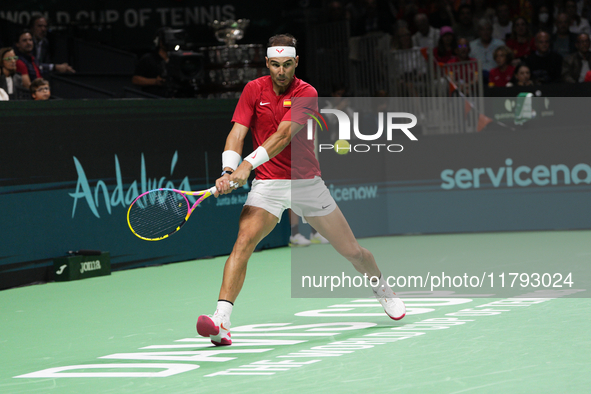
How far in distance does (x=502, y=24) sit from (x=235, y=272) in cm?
1160

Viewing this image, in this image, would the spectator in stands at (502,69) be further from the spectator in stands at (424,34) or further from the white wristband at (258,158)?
the white wristband at (258,158)

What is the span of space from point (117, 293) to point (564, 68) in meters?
8.87

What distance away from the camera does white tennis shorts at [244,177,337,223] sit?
5.96 metres

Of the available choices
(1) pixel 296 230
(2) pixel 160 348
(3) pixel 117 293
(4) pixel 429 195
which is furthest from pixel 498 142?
(2) pixel 160 348

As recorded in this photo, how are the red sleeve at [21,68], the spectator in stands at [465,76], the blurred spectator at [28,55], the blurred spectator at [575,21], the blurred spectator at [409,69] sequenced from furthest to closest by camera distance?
the blurred spectator at [575,21]
the blurred spectator at [409,69]
the spectator in stands at [465,76]
the blurred spectator at [28,55]
the red sleeve at [21,68]

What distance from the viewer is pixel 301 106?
592cm

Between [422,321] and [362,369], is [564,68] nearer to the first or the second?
[422,321]

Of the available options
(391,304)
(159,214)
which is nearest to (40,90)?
(159,214)

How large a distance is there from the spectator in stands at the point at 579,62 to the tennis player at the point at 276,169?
918 cm

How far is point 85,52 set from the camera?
51.1 feet

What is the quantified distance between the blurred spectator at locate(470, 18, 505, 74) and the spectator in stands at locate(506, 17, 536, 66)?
0.78 feet

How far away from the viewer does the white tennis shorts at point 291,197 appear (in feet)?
19.6

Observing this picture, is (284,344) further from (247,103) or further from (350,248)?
(247,103)

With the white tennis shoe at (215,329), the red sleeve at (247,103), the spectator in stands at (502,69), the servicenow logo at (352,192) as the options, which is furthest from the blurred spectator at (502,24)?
the white tennis shoe at (215,329)
